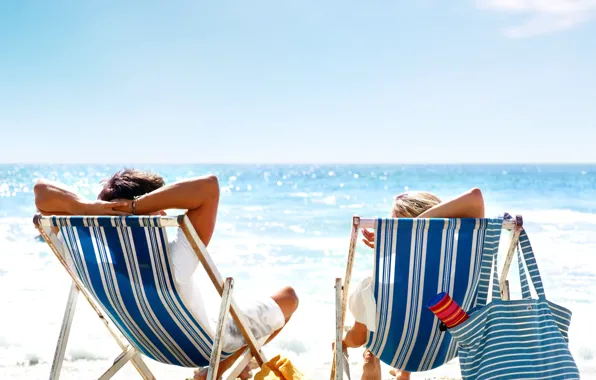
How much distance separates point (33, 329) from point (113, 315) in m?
2.79

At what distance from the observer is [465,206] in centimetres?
227

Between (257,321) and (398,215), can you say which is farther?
(257,321)

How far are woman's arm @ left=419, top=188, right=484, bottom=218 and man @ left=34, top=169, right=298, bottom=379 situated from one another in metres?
0.86

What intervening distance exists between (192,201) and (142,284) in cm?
39

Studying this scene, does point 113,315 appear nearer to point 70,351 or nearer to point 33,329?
point 70,351

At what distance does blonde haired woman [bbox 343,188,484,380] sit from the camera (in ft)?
7.45

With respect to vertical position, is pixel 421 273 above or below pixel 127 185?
below

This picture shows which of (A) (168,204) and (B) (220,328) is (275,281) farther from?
(A) (168,204)

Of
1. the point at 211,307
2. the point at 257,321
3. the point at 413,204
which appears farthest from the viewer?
the point at 211,307

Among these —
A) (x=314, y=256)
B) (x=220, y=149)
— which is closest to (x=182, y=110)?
(x=220, y=149)

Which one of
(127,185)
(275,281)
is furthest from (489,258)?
(275,281)

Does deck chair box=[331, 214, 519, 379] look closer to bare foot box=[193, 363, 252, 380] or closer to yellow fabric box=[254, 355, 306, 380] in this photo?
yellow fabric box=[254, 355, 306, 380]

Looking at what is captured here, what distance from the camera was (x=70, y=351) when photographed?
14.2ft

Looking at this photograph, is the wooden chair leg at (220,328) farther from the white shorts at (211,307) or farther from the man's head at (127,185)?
the man's head at (127,185)
